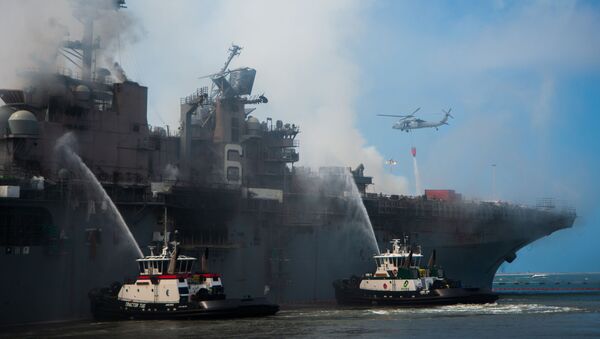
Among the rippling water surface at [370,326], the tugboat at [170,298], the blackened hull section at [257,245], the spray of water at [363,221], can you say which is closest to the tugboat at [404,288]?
the rippling water surface at [370,326]

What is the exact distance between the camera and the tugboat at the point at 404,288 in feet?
179

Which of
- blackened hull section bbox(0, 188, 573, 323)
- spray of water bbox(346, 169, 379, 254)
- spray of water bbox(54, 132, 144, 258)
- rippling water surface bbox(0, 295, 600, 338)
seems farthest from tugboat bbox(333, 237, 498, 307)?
spray of water bbox(54, 132, 144, 258)

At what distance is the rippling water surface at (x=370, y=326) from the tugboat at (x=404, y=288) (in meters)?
2.60

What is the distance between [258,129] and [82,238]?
24386mm

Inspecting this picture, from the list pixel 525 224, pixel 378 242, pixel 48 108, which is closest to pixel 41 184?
pixel 48 108

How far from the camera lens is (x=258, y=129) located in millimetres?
71125

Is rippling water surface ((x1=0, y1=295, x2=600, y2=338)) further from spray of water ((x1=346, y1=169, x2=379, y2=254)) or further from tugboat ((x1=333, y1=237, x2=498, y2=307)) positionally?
spray of water ((x1=346, y1=169, x2=379, y2=254))

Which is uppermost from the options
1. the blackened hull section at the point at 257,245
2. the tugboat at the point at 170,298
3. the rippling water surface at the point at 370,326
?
the blackened hull section at the point at 257,245

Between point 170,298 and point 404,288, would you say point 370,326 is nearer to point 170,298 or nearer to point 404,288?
point 170,298

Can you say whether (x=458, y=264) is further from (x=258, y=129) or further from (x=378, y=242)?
(x=258, y=129)

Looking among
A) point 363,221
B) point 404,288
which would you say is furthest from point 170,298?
point 363,221

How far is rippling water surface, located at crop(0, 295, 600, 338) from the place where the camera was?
1549 inches

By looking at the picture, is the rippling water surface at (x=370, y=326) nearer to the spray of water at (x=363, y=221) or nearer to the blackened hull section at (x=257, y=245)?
the blackened hull section at (x=257, y=245)

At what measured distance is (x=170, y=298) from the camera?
45438 millimetres
